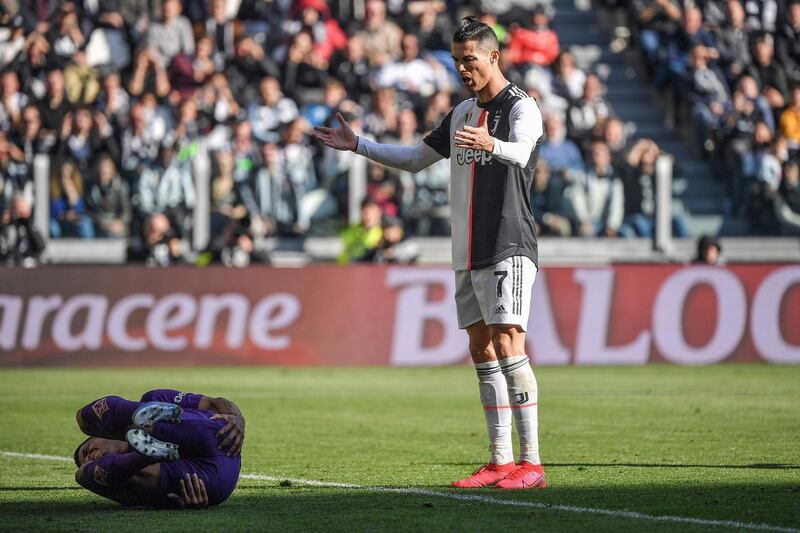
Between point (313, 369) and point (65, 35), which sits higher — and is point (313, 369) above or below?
below

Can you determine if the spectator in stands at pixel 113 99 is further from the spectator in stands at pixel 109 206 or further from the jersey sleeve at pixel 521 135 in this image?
the jersey sleeve at pixel 521 135

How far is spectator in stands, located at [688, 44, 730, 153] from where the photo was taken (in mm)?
22328

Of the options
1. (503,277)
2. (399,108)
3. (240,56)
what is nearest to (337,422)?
(503,277)

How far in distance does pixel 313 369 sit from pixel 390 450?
784 centimetres

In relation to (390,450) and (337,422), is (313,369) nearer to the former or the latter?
(337,422)

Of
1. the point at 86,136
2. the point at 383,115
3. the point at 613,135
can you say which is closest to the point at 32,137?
the point at 86,136

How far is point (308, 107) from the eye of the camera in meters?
21.5

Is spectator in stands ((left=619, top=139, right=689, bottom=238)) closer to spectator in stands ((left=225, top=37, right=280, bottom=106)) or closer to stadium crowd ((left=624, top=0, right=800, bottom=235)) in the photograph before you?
stadium crowd ((left=624, top=0, right=800, bottom=235))

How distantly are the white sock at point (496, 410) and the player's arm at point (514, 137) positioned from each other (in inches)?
46.1

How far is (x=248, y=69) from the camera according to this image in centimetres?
2197

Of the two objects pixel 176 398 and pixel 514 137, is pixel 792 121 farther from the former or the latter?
pixel 176 398

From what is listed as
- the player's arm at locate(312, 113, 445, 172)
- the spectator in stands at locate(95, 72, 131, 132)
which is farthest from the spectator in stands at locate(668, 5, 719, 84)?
the player's arm at locate(312, 113, 445, 172)

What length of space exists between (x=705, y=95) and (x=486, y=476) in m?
15.8

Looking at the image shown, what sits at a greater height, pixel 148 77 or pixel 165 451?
pixel 148 77
